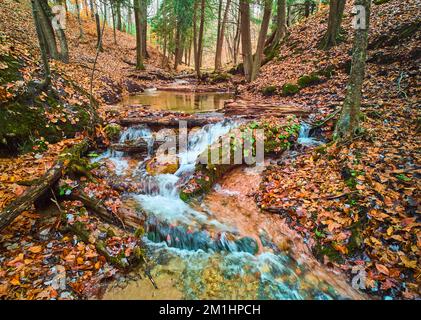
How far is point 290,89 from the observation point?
10.3 metres

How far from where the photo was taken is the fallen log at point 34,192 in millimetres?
3432

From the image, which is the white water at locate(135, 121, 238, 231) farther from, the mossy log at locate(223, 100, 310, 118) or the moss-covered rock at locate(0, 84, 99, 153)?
the moss-covered rock at locate(0, 84, 99, 153)

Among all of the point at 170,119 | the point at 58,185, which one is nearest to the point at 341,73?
the point at 170,119

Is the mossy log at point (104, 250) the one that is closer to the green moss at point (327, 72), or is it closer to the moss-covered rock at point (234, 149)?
the moss-covered rock at point (234, 149)

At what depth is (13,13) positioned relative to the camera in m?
13.6

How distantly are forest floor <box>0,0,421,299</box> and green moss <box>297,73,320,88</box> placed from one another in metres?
0.65

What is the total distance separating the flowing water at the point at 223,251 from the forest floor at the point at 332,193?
31cm

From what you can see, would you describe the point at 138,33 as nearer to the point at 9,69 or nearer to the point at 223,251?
the point at 9,69

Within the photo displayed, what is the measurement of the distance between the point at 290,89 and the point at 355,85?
5033 mm

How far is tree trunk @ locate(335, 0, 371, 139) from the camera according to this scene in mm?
5255

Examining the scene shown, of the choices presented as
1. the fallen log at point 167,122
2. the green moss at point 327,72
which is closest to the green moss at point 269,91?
the green moss at point 327,72

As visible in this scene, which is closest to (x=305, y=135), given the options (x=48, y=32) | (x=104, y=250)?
(x=104, y=250)

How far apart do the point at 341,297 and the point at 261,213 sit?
1.97 m

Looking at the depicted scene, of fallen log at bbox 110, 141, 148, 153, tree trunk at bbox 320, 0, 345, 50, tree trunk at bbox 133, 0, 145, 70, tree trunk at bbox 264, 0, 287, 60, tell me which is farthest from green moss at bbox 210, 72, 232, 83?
fallen log at bbox 110, 141, 148, 153
